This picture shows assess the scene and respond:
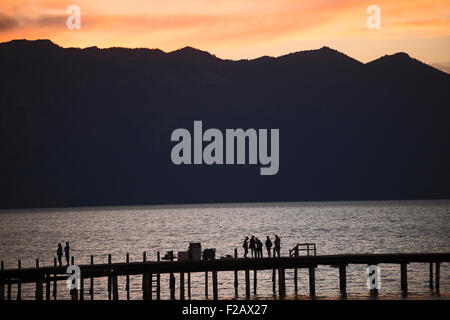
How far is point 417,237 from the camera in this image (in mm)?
170250

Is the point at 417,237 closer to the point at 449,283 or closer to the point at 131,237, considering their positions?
the point at 131,237

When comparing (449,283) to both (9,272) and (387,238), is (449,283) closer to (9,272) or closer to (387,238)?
(9,272)

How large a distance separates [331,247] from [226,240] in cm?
2637

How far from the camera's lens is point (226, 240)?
170125mm

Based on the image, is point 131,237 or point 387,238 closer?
point 387,238

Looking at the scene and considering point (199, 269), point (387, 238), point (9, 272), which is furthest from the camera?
point (387, 238)

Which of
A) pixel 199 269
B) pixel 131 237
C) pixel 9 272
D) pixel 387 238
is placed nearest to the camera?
pixel 9 272

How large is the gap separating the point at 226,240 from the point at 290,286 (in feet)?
288

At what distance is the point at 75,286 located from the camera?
56344mm
